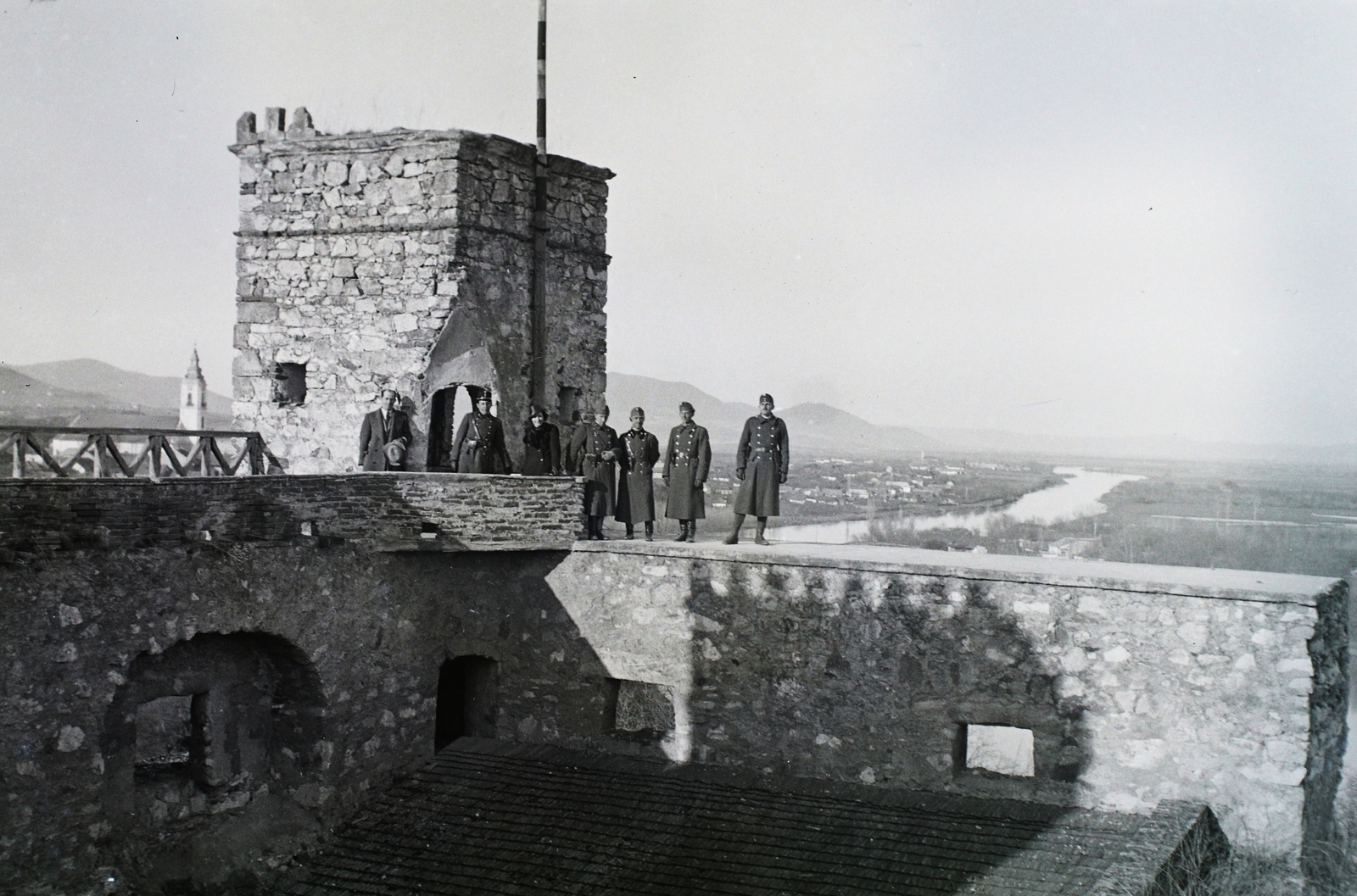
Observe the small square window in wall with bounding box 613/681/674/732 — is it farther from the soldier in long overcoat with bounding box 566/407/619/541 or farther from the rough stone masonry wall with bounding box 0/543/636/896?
the rough stone masonry wall with bounding box 0/543/636/896

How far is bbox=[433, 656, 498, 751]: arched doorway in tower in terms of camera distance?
13.8 meters

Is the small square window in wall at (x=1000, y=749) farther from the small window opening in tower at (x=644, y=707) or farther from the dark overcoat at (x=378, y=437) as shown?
the dark overcoat at (x=378, y=437)

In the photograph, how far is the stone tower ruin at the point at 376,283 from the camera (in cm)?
1510

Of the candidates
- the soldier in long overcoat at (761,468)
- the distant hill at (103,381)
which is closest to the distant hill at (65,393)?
the distant hill at (103,381)

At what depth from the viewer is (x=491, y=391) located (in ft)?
50.9

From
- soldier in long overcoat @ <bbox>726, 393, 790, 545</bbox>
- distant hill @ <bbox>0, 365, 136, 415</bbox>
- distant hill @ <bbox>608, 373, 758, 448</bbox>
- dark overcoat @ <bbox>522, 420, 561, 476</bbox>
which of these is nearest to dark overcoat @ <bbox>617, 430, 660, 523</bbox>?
dark overcoat @ <bbox>522, 420, 561, 476</bbox>

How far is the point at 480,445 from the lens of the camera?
557 inches

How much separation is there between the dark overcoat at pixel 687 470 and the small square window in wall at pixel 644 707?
479 centimetres

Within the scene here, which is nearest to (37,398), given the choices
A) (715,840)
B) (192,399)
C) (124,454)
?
(192,399)

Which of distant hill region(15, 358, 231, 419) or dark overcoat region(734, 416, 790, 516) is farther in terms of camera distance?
distant hill region(15, 358, 231, 419)

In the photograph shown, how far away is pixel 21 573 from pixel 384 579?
11.9ft

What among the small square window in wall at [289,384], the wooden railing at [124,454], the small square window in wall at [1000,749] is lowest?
the small square window in wall at [1000,749]

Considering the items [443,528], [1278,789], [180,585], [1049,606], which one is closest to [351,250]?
[443,528]

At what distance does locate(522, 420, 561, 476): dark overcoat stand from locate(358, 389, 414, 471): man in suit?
1489 millimetres
